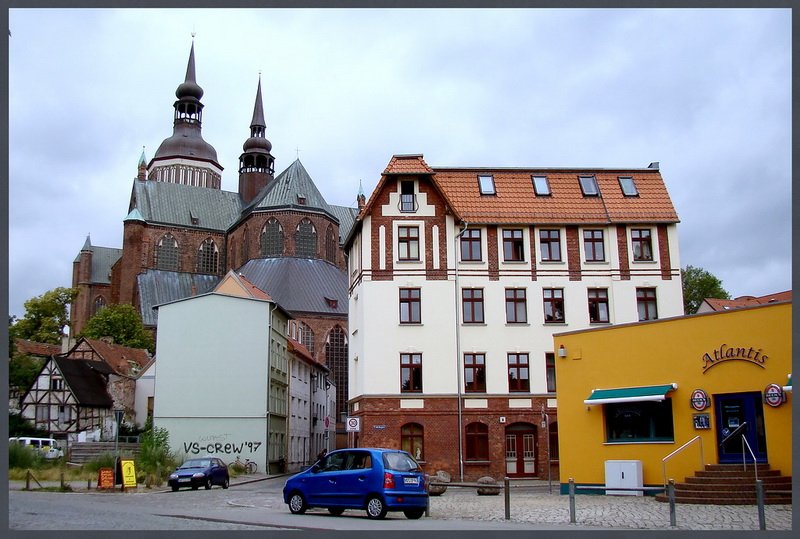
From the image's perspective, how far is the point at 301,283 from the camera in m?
82.7

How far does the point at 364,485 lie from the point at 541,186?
21562mm

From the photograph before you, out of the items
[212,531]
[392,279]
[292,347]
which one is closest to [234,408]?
[292,347]

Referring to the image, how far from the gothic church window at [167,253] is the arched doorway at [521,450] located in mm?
69164

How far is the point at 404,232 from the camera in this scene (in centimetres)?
3478

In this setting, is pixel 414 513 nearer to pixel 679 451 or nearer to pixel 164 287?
pixel 679 451

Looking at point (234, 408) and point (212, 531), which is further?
point (234, 408)

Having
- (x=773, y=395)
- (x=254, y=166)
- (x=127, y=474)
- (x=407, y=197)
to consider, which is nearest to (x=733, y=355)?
(x=773, y=395)

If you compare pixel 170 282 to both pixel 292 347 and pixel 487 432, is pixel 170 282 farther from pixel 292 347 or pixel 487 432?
pixel 487 432

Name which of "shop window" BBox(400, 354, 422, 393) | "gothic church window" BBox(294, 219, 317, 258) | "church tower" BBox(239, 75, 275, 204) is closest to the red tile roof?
"shop window" BBox(400, 354, 422, 393)

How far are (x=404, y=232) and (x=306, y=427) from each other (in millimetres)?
26980

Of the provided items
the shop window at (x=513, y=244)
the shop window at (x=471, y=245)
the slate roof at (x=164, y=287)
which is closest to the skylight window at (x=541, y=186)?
the shop window at (x=513, y=244)

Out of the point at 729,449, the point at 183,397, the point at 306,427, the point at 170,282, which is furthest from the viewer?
the point at 170,282

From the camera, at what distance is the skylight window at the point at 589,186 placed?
3627 cm

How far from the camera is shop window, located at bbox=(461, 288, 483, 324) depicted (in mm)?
34344
